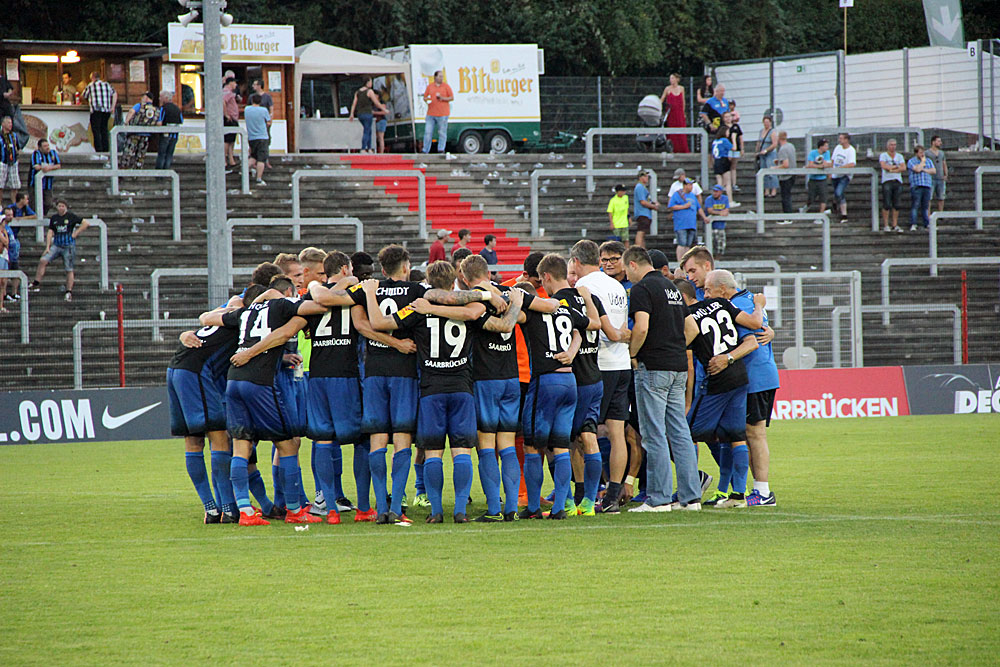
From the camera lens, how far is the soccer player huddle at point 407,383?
9.99 m

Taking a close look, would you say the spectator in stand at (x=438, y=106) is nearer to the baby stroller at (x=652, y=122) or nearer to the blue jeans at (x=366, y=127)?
the blue jeans at (x=366, y=127)

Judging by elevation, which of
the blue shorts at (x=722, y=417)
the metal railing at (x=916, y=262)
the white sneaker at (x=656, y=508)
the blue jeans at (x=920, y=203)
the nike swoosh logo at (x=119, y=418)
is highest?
the blue jeans at (x=920, y=203)

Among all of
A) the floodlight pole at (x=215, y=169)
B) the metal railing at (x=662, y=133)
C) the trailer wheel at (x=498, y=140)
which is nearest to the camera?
the floodlight pole at (x=215, y=169)

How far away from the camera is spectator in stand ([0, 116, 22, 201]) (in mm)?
24656

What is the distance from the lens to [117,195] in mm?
26016

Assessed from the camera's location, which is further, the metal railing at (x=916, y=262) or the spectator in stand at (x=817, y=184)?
the spectator in stand at (x=817, y=184)

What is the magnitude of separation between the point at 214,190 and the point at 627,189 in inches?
472

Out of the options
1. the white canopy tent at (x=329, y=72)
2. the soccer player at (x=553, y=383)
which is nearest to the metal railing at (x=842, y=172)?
the white canopy tent at (x=329, y=72)

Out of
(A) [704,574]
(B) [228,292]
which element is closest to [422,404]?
(A) [704,574]

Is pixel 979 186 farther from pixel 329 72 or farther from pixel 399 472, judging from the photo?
pixel 399 472

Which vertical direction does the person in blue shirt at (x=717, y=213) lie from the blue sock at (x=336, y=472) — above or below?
above

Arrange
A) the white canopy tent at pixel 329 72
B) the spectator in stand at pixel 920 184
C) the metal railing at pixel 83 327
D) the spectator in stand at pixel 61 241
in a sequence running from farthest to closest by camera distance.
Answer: the white canopy tent at pixel 329 72 → the spectator in stand at pixel 920 184 → the spectator in stand at pixel 61 241 → the metal railing at pixel 83 327

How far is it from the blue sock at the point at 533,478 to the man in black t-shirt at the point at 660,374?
0.89 metres

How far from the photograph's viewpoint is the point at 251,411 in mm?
10203
